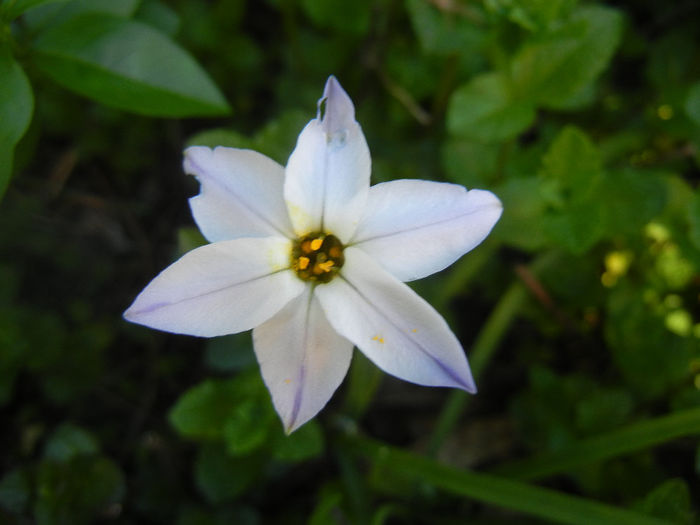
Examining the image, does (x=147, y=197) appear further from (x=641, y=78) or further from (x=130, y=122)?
(x=641, y=78)

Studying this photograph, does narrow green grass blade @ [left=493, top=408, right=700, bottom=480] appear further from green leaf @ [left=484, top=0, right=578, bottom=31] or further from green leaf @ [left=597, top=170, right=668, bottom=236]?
green leaf @ [left=484, top=0, right=578, bottom=31]

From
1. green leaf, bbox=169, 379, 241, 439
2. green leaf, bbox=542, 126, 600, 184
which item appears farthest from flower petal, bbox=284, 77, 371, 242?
green leaf, bbox=542, 126, 600, 184

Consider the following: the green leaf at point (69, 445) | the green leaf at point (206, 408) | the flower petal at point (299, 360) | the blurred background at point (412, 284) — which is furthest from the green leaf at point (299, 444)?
the green leaf at point (69, 445)

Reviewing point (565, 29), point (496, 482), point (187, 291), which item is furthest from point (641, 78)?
point (187, 291)

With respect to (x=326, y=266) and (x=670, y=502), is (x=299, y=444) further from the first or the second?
(x=670, y=502)

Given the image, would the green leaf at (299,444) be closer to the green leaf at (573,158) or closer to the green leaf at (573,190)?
the green leaf at (573,190)
